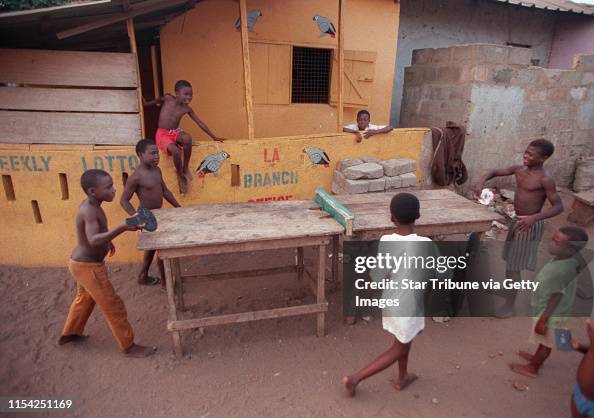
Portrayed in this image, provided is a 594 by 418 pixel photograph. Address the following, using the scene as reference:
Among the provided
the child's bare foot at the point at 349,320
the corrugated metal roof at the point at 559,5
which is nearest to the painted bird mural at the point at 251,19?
the child's bare foot at the point at 349,320

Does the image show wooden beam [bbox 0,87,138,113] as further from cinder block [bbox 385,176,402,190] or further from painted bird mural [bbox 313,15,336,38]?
painted bird mural [bbox 313,15,336,38]

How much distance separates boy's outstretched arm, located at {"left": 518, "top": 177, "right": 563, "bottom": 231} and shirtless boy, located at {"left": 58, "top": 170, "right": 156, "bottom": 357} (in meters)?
3.25

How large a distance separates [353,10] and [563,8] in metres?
5.84

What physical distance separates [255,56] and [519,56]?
4.36 meters

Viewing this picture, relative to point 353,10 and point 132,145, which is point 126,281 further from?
point 353,10

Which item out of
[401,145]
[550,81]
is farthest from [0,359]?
[550,81]

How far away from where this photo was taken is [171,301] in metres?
3.15

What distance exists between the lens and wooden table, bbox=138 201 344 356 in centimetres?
296

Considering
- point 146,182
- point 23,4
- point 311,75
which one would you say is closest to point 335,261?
point 146,182

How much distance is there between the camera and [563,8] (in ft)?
30.9

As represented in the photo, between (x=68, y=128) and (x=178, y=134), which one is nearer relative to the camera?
(x=68, y=128)

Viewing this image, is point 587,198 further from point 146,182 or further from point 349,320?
point 146,182

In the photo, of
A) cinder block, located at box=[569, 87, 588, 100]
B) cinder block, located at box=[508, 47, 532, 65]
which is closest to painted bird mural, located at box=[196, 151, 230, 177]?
cinder block, located at box=[508, 47, 532, 65]

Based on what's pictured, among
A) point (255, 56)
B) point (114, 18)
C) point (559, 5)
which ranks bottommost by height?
point (255, 56)
